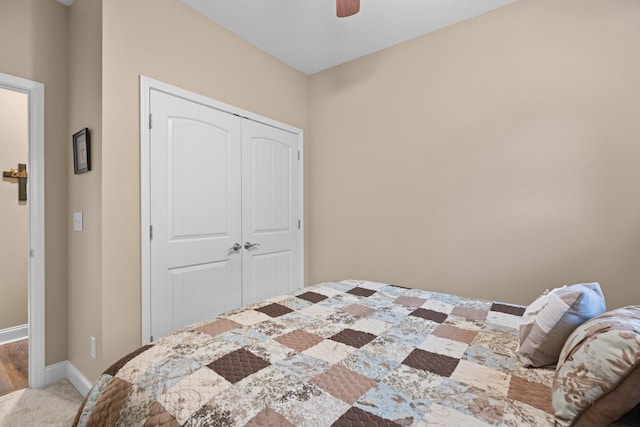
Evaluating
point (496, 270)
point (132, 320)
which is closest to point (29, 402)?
point (132, 320)

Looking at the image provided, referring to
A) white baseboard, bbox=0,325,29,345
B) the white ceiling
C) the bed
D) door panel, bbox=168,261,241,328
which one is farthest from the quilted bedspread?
white baseboard, bbox=0,325,29,345

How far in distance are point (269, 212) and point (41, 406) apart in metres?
2.00

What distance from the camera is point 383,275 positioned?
110 inches

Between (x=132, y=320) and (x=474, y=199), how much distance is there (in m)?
2.54

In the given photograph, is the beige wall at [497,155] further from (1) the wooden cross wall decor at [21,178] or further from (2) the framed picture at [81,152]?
(1) the wooden cross wall decor at [21,178]

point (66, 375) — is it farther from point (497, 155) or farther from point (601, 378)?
point (497, 155)

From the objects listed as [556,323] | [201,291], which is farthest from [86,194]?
[556,323]

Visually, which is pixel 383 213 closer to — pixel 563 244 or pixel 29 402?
pixel 563 244

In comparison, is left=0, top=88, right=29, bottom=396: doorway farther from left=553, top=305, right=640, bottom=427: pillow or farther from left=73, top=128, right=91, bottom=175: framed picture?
left=553, top=305, right=640, bottom=427: pillow

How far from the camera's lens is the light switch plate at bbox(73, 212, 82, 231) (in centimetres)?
201

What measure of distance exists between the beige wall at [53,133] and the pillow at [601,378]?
2840mm

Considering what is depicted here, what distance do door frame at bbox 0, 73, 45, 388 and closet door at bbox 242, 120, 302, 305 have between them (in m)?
1.36

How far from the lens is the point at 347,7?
5.21ft

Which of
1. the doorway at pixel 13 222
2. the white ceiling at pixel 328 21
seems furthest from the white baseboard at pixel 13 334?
the white ceiling at pixel 328 21
